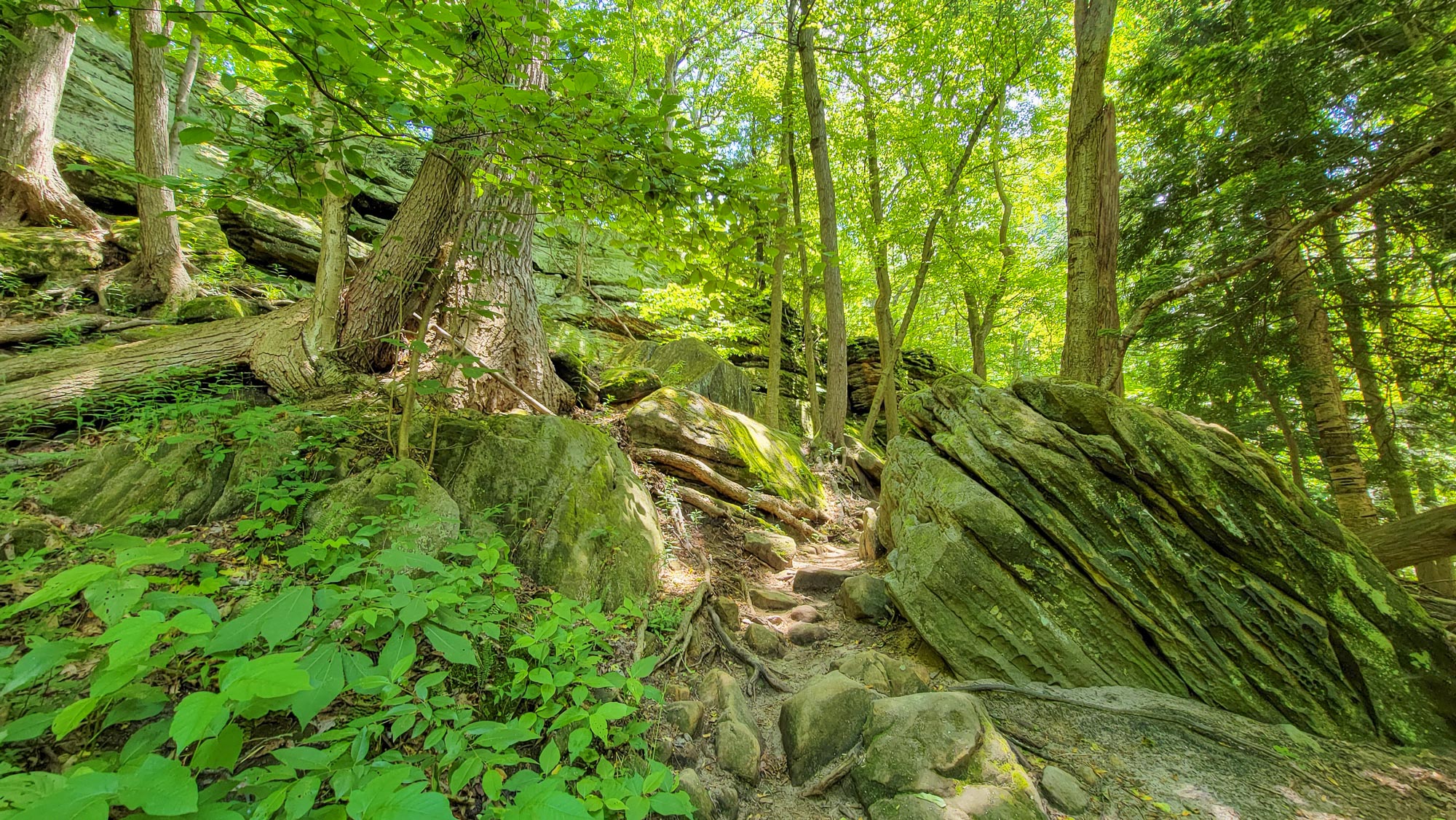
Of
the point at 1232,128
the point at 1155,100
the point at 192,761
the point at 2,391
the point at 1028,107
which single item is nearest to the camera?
the point at 192,761

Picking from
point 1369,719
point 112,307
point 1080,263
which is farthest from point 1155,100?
point 112,307

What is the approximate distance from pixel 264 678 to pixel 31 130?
9.92 metres

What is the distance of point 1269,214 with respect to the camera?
5559 mm

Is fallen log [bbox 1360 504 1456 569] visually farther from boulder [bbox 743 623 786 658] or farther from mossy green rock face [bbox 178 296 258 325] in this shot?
mossy green rock face [bbox 178 296 258 325]

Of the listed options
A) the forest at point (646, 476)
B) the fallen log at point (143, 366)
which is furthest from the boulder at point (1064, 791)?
the fallen log at point (143, 366)

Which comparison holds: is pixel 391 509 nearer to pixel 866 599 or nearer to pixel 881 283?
pixel 866 599

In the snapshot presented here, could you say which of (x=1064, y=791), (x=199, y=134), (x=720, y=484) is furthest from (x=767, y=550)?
(x=199, y=134)

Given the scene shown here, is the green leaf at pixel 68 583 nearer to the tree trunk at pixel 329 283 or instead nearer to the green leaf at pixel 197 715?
the green leaf at pixel 197 715

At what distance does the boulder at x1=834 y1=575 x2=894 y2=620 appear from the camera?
14.5 feet

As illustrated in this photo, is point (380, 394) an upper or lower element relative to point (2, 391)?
upper

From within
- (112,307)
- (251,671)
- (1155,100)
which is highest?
(1155,100)

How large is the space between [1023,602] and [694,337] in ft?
28.6

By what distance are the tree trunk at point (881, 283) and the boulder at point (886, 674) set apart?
8.60 metres

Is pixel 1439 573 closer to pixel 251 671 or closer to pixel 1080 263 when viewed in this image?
pixel 1080 263
